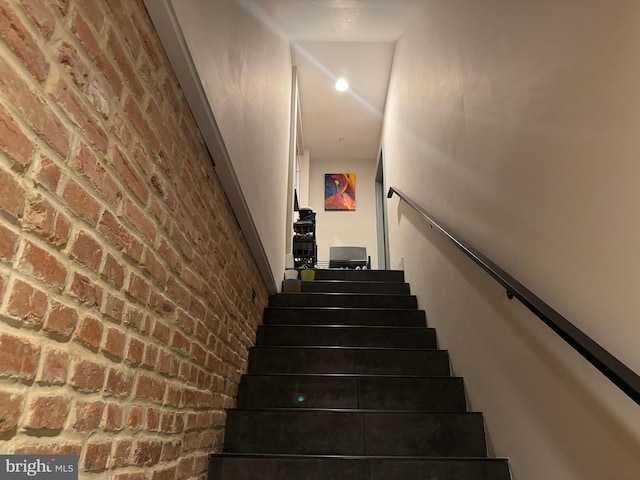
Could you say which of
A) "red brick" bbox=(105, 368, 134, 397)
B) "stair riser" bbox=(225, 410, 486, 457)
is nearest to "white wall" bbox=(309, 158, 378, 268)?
"stair riser" bbox=(225, 410, 486, 457)

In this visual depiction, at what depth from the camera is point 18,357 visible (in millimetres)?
670

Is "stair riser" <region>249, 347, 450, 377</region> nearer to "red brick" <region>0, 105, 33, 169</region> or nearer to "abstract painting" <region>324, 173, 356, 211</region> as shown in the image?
"red brick" <region>0, 105, 33, 169</region>

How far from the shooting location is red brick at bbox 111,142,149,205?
974 mm

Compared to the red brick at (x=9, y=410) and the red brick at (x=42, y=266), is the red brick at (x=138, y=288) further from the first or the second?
the red brick at (x=9, y=410)

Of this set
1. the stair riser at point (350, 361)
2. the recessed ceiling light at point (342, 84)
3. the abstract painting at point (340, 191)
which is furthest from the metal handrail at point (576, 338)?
the abstract painting at point (340, 191)

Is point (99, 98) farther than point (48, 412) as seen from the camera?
Yes

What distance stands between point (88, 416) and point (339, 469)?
1.19 meters

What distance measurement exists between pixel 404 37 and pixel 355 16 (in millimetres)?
593

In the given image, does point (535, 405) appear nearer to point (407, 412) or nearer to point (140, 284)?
point (407, 412)

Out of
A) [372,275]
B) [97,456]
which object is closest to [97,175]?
[97,456]

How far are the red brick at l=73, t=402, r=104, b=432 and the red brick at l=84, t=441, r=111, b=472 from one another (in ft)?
0.13

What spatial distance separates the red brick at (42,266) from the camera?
69cm

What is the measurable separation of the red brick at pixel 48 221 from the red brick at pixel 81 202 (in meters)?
0.04

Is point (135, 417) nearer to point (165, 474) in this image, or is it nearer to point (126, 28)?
point (165, 474)
